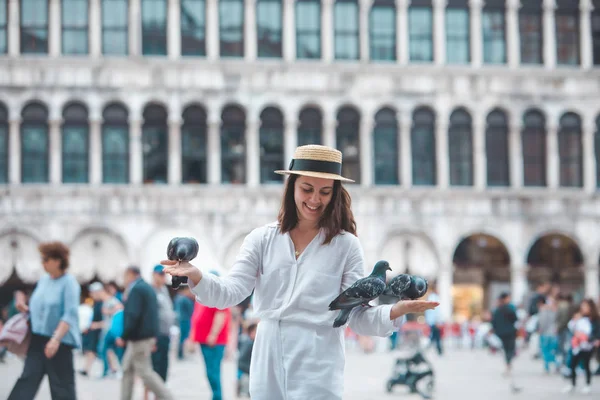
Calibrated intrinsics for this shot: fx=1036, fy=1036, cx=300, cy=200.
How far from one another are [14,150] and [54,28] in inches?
154

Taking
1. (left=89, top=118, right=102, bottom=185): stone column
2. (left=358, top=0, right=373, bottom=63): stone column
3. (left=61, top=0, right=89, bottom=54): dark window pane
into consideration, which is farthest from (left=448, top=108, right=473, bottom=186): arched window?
(left=61, top=0, right=89, bottom=54): dark window pane

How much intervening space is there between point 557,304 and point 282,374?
1672 cm

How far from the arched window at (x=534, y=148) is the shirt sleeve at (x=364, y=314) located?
28.9 m

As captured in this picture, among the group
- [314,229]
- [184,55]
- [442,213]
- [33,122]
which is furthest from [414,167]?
[314,229]

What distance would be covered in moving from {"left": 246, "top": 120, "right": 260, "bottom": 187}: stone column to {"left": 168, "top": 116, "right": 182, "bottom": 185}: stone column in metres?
2.09

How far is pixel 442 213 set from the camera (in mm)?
32375

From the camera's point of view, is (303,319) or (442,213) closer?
(303,319)

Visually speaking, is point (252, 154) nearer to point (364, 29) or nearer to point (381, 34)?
point (364, 29)

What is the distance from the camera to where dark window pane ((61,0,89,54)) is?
1253 inches

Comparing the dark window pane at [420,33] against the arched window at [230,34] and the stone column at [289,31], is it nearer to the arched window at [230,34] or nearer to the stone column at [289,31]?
the stone column at [289,31]

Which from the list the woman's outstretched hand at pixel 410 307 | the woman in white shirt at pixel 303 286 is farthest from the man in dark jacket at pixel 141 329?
the woman's outstretched hand at pixel 410 307

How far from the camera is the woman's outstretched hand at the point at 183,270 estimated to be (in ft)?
14.9

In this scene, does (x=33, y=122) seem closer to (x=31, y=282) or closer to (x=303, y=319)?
(x=31, y=282)

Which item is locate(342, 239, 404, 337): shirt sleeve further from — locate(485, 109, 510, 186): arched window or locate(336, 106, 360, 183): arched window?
locate(485, 109, 510, 186): arched window
